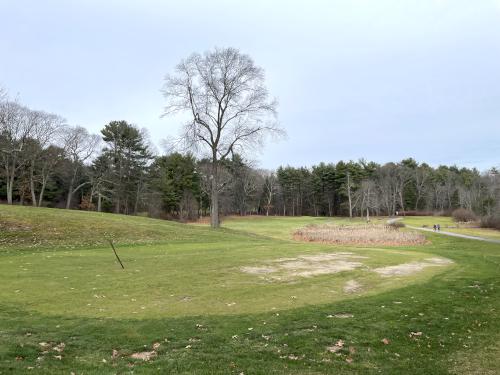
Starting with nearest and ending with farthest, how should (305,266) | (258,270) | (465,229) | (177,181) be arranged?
(258,270) < (305,266) < (465,229) < (177,181)

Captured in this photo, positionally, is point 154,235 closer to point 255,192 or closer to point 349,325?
point 349,325

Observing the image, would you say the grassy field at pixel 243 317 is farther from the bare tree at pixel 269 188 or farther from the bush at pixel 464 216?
the bare tree at pixel 269 188

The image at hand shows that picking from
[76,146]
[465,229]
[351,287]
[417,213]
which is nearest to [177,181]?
[76,146]

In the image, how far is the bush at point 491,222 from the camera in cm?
5081

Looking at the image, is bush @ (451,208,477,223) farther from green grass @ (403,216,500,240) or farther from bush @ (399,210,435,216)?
bush @ (399,210,435,216)

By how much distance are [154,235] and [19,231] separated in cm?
769

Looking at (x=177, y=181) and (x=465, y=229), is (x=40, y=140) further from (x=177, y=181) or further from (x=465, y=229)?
(x=465, y=229)

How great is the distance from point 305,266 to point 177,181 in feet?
201

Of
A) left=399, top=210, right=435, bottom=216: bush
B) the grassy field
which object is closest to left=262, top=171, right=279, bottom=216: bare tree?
left=399, top=210, right=435, bottom=216: bush

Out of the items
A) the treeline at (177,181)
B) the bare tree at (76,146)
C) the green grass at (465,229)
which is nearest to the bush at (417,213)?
the treeline at (177,181)

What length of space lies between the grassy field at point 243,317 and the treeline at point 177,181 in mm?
31113

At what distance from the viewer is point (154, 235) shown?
26.2 m

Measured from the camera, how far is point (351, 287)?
1114 centimetres

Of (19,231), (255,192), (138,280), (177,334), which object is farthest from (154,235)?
(255,192)
